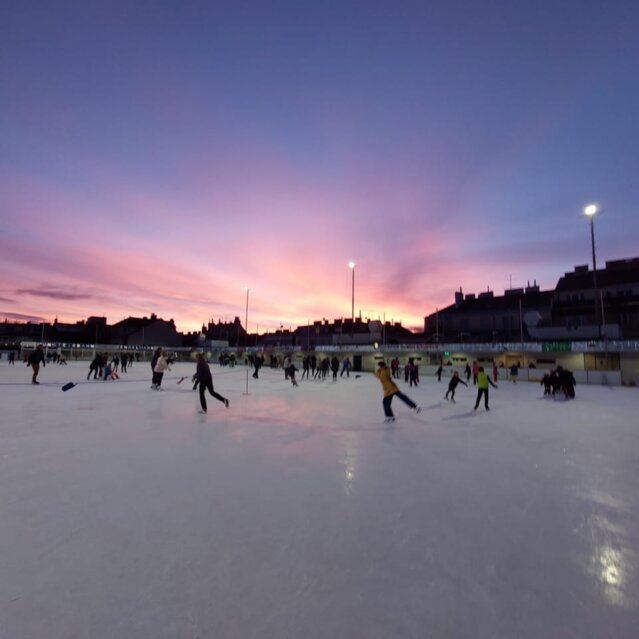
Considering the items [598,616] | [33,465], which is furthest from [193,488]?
[598,616]

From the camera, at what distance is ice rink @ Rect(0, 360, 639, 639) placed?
75.0 inches

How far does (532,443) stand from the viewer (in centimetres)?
619

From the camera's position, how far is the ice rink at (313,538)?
6.25 feet

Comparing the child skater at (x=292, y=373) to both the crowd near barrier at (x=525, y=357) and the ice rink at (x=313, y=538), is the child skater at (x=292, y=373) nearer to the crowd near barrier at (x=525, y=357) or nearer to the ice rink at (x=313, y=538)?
the crowd near barrier at (x=525, y=357)

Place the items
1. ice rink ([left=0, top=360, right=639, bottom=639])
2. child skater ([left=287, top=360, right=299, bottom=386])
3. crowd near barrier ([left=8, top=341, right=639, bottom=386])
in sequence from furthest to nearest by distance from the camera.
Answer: crowd near barrier ([left=8, top=341, right=639, bottom=386])
child skater ([left=287, top=360, right=299, bottom=386])
ice rink ([left=0, top=360, right=639, bottom=639])

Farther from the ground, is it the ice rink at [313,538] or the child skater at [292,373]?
the child skater at [292,373]

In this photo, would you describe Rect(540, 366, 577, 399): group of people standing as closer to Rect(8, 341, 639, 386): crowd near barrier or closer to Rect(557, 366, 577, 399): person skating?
Rect(557, 366, 577, 399): person skating

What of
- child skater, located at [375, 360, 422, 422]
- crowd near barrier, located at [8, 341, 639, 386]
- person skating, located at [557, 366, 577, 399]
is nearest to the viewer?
child skater, located at [375, 360, 422, 422]

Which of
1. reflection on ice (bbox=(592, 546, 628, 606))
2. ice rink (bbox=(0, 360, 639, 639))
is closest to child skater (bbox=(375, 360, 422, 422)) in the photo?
ice rink (bbox=(0, 360, 639, 639))

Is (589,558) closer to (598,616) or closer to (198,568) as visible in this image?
(598,616)

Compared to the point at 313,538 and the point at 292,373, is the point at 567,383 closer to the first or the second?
the point at 292,373

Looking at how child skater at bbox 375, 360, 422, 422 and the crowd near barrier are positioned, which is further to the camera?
the crowd near barrier

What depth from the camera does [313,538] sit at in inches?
109

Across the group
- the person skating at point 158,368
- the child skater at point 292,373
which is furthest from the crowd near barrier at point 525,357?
the child skater at point 292,373
